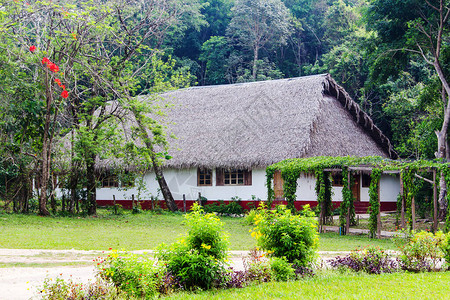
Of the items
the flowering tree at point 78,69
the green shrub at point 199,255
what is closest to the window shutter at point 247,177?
the flowering tree at point 78,69

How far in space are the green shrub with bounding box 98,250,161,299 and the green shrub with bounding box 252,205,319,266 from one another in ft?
7.09

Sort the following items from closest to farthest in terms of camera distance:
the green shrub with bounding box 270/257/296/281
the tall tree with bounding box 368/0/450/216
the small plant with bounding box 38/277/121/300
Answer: the small plant with bounding box 38/277/121/300 → the green shrub with bounding box 270/257/296/281 → the tall tree with bounding box 368/0/450/216

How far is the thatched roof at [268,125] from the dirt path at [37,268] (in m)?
11.0

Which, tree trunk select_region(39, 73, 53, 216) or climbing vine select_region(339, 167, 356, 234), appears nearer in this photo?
climbing vine select_region(339, 167, 356, 234)

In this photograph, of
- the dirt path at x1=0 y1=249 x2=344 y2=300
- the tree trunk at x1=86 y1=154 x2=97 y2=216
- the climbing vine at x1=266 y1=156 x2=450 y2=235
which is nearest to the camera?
the dirt path at x1=0 y1=249 x2=344 y2=300

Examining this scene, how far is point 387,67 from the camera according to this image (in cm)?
1942

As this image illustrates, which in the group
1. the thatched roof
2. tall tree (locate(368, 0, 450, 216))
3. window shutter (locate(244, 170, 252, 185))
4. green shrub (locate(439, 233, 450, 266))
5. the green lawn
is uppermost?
tall tree (locate(368, 0, 450, 216))

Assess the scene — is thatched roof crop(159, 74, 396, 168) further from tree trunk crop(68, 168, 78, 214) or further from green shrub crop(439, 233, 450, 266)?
green shrub crop(439, 233, 450, 266)

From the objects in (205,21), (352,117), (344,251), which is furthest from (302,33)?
(344,251)

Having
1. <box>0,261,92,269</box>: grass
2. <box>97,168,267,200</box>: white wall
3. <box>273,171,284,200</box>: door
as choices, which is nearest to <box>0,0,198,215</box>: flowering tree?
<box>97,168,267,200</box>: white wall

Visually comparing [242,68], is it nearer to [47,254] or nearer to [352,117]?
[352,117]

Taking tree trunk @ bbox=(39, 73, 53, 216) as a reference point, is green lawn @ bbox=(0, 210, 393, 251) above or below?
below

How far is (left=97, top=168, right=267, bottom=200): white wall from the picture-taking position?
21.7m

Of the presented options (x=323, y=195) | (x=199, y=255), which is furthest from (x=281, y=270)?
(x=323, y=195)
